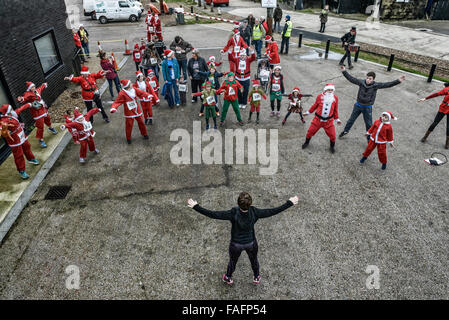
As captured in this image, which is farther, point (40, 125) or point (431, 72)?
point (431, 72)

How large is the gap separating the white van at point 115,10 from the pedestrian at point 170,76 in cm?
1845

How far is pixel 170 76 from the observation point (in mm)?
10234

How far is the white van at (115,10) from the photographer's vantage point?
80.6 feet

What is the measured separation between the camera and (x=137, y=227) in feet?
20.1

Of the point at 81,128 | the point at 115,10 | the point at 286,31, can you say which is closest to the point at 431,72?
the point at 286,31

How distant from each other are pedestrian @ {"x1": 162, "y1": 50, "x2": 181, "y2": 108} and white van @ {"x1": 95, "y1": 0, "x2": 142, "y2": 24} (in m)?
18.4

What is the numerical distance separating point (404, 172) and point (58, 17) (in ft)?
45.2

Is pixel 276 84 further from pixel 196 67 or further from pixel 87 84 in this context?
pixel 87 84

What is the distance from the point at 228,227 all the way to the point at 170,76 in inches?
249

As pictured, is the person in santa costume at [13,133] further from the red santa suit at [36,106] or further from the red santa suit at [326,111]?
the red santa suit at [326,111]

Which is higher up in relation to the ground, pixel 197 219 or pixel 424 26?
pixel 424 26

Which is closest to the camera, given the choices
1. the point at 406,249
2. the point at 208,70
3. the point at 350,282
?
the point at 350,282

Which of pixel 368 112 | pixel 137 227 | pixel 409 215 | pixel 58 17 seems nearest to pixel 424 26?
pixel 368 112
